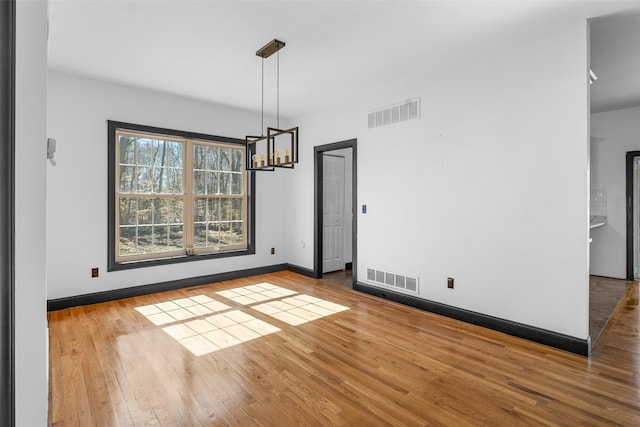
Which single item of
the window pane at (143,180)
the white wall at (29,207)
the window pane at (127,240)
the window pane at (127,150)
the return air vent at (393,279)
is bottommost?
the return air vent at (393,279)

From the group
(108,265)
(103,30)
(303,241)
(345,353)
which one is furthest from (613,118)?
(108,265)

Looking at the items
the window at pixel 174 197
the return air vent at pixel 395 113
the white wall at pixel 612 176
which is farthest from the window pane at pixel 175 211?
the white wall at pixel 612 176

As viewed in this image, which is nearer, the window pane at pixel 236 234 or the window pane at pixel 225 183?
the window pane at pixel 225 183

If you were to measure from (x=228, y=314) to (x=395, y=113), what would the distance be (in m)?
3.21

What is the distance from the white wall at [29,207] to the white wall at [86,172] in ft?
13.4

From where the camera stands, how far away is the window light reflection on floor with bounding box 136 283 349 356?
317 centimetres

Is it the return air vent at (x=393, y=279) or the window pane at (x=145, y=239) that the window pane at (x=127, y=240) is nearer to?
the window pane at (x=145, y=239)

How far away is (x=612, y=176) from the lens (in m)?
5.66

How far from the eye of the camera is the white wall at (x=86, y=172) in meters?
3.95

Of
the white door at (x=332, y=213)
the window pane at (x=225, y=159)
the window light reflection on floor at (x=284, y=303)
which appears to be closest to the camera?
the window light reflection on floor at (x=284, y=303)

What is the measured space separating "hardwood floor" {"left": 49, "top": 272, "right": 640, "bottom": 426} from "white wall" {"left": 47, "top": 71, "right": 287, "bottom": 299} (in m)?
0.55

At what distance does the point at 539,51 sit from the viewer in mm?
3105

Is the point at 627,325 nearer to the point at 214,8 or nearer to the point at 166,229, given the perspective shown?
the point at 214,8

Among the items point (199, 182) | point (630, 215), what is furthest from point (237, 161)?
point (630, 215)
